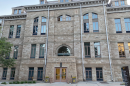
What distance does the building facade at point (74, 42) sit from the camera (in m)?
17.0

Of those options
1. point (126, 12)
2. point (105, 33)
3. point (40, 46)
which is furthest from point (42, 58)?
point (126, 12)

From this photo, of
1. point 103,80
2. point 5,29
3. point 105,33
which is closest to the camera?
point 103,80

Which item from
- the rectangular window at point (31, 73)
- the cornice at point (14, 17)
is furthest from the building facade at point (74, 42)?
the cornice at point (14, 17)

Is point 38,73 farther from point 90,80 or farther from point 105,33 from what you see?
point 105,33

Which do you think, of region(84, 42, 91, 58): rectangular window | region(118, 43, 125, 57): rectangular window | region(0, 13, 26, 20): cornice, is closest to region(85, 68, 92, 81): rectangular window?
region(84, 42, 91, 58): rectangular window

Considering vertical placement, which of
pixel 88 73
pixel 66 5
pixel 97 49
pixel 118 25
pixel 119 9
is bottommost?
pixel 88 73

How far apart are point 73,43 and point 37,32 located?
7663mm

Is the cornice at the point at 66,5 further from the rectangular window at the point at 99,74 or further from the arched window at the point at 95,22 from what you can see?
the rectangular window at the point at 99,74

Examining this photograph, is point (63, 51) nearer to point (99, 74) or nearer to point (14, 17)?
point (99, 74)

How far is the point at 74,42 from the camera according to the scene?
18375 millimetres

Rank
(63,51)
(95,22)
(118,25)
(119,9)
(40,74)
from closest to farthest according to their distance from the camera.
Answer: (40,74)
(63,51)
(95,22)
(118,25)
(119,9)

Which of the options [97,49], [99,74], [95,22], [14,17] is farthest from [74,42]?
[14,17]

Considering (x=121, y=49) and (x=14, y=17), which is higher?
(x=14, y=17)

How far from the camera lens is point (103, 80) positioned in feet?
54.2
